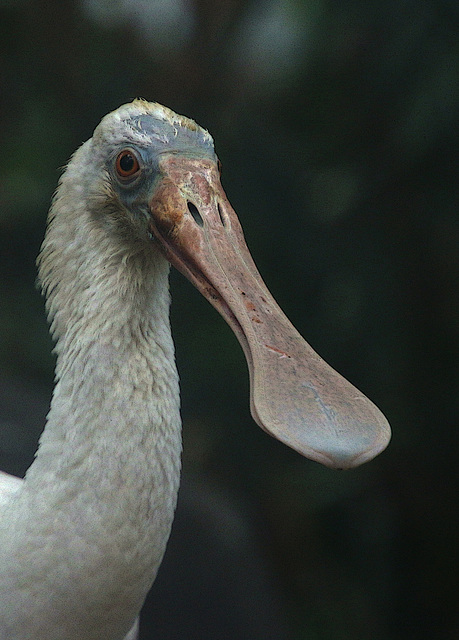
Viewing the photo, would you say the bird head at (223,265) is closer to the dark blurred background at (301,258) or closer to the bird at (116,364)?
the bird at (116,364)

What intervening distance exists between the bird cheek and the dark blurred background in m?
0.76

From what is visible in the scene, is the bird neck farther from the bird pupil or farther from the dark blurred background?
the dark blurred background

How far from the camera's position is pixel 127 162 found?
0.84 metres

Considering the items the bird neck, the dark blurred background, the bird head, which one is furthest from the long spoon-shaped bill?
the dark blurred background

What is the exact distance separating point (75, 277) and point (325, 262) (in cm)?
74

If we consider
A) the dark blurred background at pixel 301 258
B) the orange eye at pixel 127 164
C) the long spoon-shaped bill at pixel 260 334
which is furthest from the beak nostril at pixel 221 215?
the dark blurred background at pixel 301 258

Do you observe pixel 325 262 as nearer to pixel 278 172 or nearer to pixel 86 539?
pixel 278 172

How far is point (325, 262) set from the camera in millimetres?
1547

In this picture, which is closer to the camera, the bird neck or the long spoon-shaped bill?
the long spoon-shaped bill

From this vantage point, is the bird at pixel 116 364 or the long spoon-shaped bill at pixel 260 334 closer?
the long spoon-shaped bill at pixel 260 334

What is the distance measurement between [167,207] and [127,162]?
9cm

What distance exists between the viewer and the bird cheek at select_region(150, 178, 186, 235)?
0.79m

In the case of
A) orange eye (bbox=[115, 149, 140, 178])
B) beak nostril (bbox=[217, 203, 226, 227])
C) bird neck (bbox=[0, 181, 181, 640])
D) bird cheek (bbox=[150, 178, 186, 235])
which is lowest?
bird neck (bbox=[0, 181, 181, 640])

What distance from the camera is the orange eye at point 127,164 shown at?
83 centimetres
